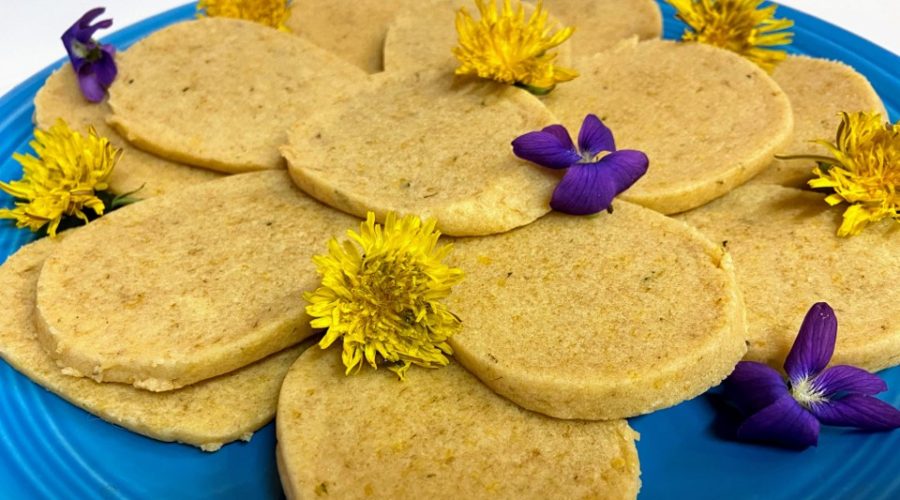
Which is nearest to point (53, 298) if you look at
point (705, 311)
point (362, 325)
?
point (362, 325)

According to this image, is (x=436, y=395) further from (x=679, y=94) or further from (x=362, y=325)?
(x=679, y=94)

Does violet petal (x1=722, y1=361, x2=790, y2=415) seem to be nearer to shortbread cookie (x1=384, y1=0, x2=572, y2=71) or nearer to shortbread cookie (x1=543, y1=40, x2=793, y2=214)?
shortbread cookie (x1=543, y1=40, x2=793, y2=214)

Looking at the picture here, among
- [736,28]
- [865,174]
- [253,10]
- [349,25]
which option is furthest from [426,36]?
[865,174]

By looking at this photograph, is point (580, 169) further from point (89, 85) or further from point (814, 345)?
point (89, 85)

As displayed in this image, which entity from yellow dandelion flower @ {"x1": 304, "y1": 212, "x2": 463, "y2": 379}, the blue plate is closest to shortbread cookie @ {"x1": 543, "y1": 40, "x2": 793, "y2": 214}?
the blue plate

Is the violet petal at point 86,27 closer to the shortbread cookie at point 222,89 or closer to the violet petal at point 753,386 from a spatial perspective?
the shortbread cookie at point 222,89

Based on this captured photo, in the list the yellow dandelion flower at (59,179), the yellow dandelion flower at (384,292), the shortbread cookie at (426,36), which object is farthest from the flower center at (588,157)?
the yellow dandelion flower at (59,179)
